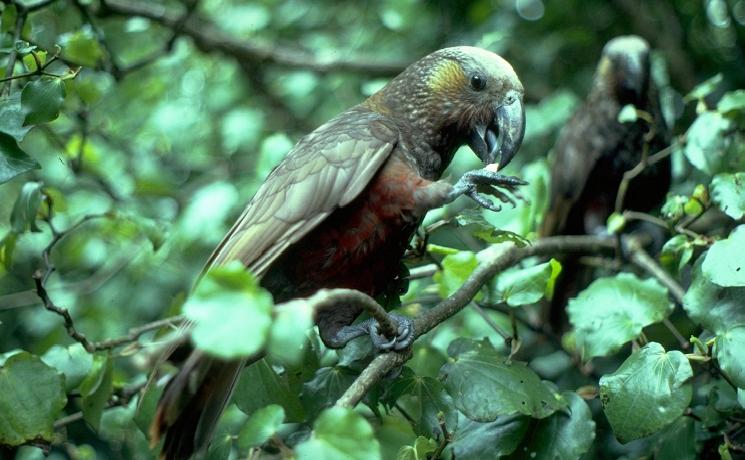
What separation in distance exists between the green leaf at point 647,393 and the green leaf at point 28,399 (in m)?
1.19

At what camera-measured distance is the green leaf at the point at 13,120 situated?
5.34 ft

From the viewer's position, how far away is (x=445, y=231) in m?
2.29

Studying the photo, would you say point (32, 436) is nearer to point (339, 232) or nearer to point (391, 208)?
point (339, 232)

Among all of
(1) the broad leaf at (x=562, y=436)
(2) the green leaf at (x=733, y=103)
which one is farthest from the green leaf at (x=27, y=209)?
(2) the green leaf at (x=733, y=103)

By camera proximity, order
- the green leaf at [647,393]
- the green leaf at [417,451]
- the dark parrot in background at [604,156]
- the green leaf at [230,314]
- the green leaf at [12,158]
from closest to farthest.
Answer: the green leaf at [230,314] < the green leaf at [417,451] < the green leaf at [647,393] < the green leaf at [12,158] < the dark parrot in background at [604,156]

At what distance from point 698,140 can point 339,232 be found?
108 cm

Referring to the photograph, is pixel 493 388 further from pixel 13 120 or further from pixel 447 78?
pixel 13 120

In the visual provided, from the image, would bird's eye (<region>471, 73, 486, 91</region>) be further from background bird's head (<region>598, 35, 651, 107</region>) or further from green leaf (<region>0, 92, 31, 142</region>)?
background bird's head (<region>598, 35, 651, 107</region>)

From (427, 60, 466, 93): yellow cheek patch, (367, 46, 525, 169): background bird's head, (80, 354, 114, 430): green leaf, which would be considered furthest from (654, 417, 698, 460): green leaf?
(80, 354, 114, 430): green leaf

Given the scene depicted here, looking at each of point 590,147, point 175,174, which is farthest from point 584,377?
point 175,174

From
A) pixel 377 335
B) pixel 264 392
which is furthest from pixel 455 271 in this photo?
pixel 264 392

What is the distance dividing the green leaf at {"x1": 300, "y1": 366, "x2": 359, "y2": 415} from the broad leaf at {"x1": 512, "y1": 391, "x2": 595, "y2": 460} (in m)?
0.43

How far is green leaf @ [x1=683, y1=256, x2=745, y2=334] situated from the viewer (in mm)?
1596

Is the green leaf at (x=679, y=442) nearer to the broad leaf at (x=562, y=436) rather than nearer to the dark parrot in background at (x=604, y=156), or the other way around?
the broad leaf at (x=562, y=436)
